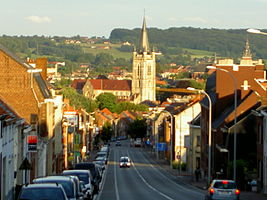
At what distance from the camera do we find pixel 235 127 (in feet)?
160

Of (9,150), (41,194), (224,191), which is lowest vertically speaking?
(224,191)

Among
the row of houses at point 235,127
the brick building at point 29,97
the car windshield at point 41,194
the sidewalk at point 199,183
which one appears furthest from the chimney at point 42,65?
the car windshield at point 41,194

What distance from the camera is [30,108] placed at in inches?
2270

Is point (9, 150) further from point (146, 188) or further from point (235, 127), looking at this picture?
point (146, 188)

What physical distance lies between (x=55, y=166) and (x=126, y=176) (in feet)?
33.5

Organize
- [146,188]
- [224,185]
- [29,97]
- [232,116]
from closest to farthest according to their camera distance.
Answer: [224,185] < [29,97] < [146,188] < [232,116]

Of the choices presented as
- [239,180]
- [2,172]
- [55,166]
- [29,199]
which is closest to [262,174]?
[239,180]

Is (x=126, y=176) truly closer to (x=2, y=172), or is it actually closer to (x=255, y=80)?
(x=255, y=80)

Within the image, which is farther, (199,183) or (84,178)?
(199,183)

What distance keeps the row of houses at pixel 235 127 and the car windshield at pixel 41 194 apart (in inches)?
908

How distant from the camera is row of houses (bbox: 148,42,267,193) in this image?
178 feet

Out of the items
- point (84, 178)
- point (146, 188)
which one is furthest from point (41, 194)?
point (146, 188)

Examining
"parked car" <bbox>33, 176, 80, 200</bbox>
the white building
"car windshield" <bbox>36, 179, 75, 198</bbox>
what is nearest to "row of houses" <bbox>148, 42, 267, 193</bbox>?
the white building

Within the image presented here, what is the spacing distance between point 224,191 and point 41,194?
14.5 metres
